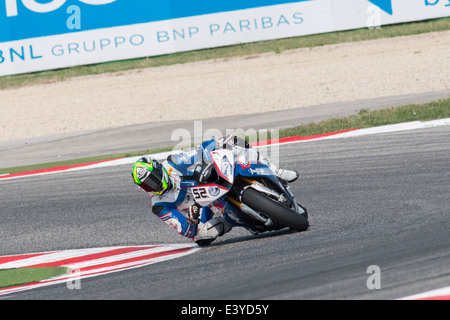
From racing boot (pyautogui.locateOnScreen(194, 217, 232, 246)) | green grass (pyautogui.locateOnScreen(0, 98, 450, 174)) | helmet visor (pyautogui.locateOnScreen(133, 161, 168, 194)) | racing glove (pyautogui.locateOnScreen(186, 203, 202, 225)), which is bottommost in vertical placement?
racing boot (pyautogui.locateOnScreen(194, 217, 232, 246))

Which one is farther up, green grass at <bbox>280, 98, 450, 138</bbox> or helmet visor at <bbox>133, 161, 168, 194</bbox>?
green grass at <bbox>280, 98, 450, 138</bbox>

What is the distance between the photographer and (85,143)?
16.7m

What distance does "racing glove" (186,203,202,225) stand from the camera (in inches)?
316

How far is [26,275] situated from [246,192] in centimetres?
275

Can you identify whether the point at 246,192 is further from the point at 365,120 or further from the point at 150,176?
the point at 365,120

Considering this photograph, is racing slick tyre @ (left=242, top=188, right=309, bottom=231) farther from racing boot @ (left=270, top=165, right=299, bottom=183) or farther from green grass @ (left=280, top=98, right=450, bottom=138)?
green grass @ (left=280, top=98, right=450, bottom=138)

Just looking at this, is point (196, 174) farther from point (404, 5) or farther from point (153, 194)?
point (404, 5)

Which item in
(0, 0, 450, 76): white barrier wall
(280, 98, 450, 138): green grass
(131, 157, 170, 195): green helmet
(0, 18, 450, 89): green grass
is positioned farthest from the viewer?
(0, 18, 450, 89): green grass

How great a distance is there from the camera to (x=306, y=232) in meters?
8.02

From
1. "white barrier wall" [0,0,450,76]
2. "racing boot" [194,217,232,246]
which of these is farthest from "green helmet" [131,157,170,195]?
"white barrier wall" [0,0,450,76]

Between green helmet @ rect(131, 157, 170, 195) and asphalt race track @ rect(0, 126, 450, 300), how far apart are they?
2.55ft
